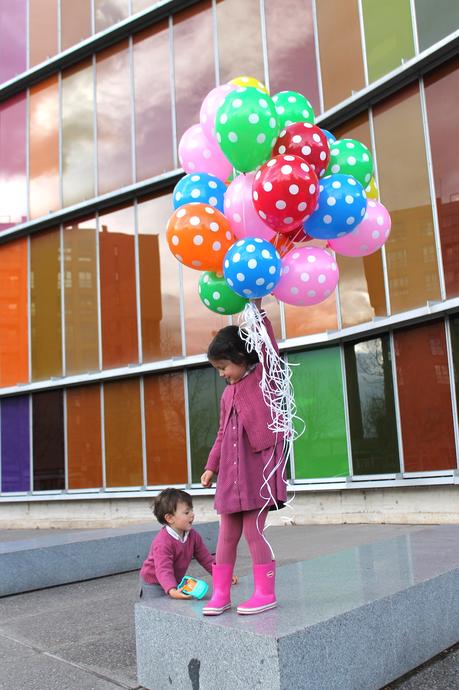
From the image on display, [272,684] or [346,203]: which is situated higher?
[346,203]

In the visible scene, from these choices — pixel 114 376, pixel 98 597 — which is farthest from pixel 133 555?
pixel 114 376

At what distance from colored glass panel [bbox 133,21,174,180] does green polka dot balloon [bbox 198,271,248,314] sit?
1096 cm

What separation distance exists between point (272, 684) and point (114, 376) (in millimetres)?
12737

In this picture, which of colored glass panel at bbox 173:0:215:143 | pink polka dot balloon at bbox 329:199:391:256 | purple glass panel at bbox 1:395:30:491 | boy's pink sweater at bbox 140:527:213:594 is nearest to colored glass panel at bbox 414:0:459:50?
colored glass panel at bbox 173:0:215:143

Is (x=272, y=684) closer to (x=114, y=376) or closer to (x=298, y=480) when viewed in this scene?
(x=298, y=480)

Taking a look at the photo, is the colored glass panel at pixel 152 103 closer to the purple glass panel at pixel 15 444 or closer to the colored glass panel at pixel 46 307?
the colored glass panel at pixel 46 307

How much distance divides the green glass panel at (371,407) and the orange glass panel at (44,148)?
9.34 metres

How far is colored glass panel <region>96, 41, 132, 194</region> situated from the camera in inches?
625

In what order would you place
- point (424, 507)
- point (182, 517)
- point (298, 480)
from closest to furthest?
point (182, 517), point (424, 507), point (298, 480)

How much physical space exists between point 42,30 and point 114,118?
3938mm

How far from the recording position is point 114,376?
50.4 feet

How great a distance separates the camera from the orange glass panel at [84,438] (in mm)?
15766

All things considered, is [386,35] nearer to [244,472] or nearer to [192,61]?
[192,61]

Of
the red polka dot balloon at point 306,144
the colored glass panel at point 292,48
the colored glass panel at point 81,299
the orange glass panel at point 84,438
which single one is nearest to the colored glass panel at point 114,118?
the colored glass panel at point 81,299
